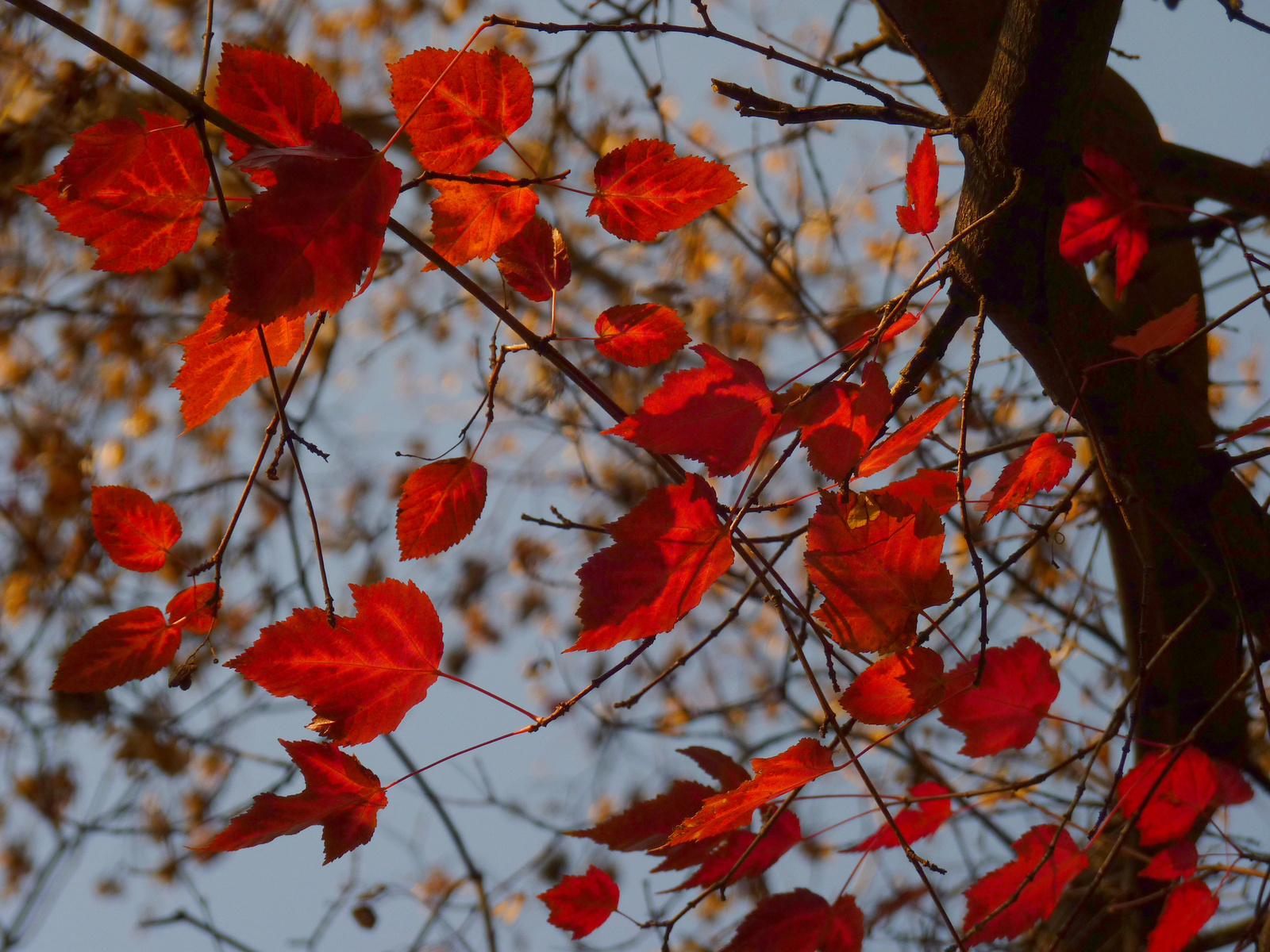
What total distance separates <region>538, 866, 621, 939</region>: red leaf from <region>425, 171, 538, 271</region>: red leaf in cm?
45

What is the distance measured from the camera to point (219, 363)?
51cm

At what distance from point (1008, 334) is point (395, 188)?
520 millimetres

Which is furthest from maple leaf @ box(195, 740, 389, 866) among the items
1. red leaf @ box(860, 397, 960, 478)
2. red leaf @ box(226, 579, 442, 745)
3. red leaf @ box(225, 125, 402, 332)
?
red leaf @ box(860, 397, 960, 478)

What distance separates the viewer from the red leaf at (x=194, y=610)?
0.53 m

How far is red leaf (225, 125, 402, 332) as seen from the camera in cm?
39

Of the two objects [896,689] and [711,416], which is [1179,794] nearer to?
[896,689]

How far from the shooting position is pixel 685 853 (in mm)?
604

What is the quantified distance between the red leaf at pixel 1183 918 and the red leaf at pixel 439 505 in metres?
0.69

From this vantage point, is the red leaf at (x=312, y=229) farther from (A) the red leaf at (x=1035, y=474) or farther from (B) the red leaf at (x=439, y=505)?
(A) the red leaf at (x=1035, y=474)

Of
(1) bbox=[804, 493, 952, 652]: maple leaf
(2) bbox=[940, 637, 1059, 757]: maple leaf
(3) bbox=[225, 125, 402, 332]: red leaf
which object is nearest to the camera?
(3) bbox=[225, 125, 402, 332]: red leaf

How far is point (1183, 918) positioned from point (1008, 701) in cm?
31

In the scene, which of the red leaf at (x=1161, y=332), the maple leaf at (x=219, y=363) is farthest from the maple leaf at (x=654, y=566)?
the red leaf at (x=1161, y=332)

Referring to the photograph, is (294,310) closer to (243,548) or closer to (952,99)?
(952,99)

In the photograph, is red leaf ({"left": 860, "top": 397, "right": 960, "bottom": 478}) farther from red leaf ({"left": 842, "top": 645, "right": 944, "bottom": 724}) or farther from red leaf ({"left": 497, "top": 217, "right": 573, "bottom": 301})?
red leaf ({"left": 497, "top": 217, "right": 573, "bottom": 301})
